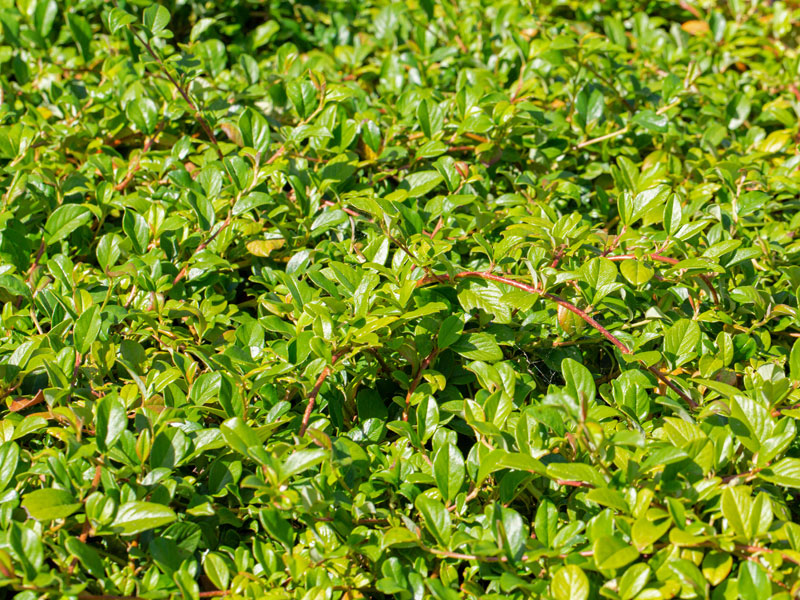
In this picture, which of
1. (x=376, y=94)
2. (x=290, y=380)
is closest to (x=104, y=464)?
(x=290, y=380)

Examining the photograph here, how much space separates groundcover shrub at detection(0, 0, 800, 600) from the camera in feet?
4.67

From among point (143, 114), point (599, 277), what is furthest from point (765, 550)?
point (143, 114)

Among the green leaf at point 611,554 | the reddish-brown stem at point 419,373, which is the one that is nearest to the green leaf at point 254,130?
the reddish-brown stem at point 419,373

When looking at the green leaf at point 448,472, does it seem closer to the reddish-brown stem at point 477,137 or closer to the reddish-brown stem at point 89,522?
the reddish-brown stem at point 89,522

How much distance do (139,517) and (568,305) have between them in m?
1.00

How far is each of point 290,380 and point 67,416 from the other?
0.45m

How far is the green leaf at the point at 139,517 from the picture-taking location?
136 cm

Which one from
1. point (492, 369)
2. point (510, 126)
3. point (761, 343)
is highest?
point (510, 126)

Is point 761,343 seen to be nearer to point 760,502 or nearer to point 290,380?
point 760,502

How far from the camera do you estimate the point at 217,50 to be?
286cm

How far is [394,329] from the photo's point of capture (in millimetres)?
1822

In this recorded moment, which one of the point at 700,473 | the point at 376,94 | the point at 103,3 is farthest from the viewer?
the point at 103,3

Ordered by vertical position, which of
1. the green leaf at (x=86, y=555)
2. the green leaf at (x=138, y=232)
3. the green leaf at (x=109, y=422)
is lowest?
the green leaf at (x=86, y=555)

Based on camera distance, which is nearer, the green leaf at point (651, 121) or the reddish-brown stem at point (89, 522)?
the reddish-brown stem at point (89, 522)
